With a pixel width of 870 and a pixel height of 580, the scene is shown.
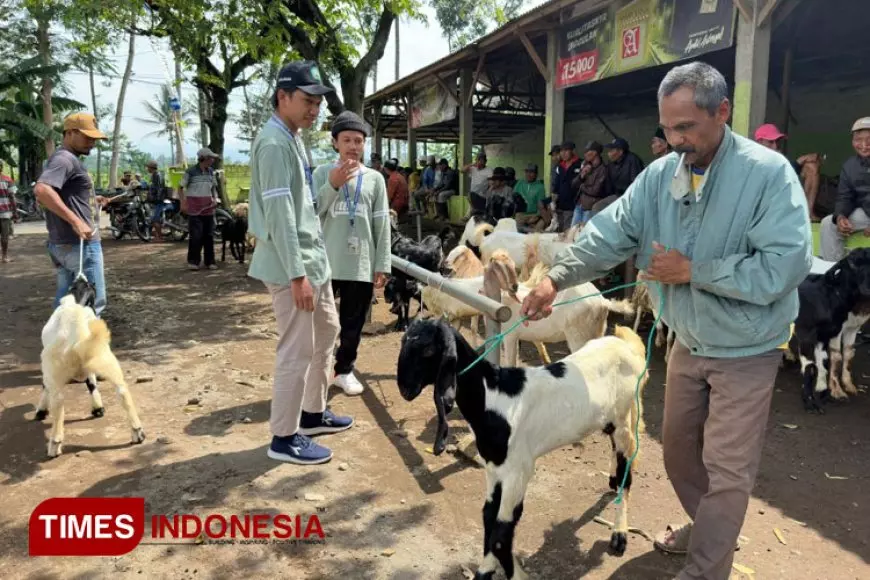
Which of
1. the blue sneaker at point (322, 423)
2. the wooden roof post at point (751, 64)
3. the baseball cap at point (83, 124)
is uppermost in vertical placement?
the wooden roof post at point (751, 64)

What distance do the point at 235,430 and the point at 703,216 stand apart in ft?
12.0

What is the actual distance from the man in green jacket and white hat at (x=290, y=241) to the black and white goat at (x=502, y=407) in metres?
1.08

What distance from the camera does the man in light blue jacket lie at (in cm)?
219

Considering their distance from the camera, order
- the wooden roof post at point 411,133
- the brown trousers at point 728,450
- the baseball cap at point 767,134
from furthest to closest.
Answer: the wooden roof post at point 411,133 < the baseball cap at point 767,134 < the brown trousers at point 728,450

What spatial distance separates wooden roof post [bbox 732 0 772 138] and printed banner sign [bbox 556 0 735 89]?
0.28m

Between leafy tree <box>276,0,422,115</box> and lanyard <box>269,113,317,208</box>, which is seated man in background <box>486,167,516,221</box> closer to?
leafy tree <box>276,0,422,115</box>

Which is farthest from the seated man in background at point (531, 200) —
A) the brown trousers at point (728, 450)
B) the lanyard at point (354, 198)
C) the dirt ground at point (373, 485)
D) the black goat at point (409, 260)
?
the brown trousers at point (728, 450)

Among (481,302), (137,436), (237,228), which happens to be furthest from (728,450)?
(237,228)

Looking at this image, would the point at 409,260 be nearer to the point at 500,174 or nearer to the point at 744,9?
the point at 744,9

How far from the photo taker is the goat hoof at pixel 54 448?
4095 millimetres

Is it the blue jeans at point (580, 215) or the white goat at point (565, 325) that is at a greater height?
the blue jeans at point (580, 215)

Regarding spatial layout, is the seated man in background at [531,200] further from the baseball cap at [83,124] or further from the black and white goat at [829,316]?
the baseball cap at [83,124]

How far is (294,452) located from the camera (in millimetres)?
3943

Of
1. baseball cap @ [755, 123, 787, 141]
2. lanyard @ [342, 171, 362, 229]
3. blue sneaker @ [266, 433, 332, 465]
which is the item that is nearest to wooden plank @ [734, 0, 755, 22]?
baseball cap @ [755, 123, 787, 141]
